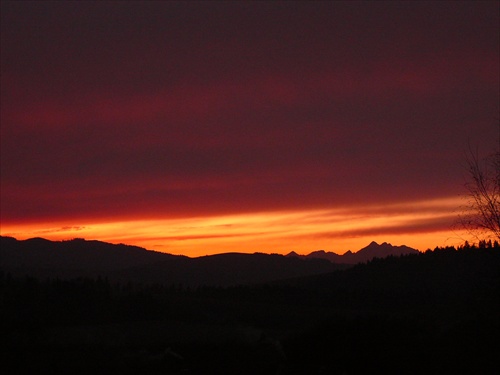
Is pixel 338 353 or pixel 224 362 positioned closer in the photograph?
pixel 338 353

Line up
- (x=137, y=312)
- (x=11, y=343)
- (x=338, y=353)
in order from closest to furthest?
(x=338, y=353), (x=11, y=343), (x=137, y=312)

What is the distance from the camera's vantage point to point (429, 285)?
3588 inches

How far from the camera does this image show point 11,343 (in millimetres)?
31094

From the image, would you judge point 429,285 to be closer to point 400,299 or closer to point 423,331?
point 400,299

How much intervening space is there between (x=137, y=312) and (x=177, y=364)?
43.9 meters

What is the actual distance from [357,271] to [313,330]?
89749 mm

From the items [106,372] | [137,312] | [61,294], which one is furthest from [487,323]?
[61,294]

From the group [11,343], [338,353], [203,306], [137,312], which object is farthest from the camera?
[203,306]

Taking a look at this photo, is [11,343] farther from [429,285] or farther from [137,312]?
[429,285]

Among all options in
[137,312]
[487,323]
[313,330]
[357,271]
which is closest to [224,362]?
[313,330]

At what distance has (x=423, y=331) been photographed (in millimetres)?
28844

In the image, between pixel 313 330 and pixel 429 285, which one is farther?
pixel 429 285

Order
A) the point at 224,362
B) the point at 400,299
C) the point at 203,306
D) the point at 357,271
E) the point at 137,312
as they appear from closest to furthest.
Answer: the point at 224,362
the point at 137,312
the point at 203,306
the point at 400,299
the point at 357,271

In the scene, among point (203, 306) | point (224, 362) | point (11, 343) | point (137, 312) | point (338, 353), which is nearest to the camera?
point (338, 353)
